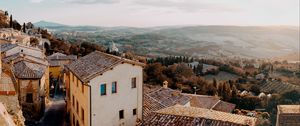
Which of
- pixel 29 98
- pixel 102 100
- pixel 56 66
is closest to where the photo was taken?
pixel 102 100

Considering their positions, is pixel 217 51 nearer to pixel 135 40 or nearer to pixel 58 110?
pixel 135 40

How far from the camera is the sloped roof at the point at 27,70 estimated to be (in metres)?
26.7

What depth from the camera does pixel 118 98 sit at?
71.7ft

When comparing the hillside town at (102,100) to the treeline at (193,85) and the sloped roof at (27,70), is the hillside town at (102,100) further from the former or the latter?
the treeline at (193,85)

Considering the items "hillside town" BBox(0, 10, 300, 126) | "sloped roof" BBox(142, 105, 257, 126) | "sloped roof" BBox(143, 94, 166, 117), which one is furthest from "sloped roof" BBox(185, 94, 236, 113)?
"sloped roof" BBox(142, 105, 257, 126)

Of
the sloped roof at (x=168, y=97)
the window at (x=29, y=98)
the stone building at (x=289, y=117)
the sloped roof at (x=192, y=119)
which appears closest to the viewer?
the stone building at (x=289, y=117)

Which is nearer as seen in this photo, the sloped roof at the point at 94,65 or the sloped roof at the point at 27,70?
the sloped roof at the point at 94,65

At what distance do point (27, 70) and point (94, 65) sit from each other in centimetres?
711

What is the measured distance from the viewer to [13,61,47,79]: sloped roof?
2667cm

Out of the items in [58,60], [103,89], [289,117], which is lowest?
[58,60]

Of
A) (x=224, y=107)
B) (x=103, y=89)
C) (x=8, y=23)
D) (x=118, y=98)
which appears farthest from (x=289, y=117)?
(x=8, y=23)

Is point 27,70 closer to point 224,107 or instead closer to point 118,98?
point 118,98

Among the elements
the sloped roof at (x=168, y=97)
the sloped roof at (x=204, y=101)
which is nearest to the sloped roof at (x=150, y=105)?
the sloped roof at (x=168, y=97)

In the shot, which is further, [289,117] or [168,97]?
[168,97]
